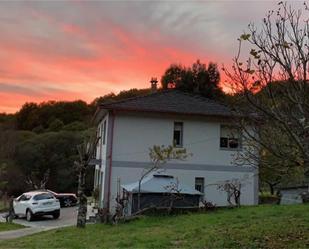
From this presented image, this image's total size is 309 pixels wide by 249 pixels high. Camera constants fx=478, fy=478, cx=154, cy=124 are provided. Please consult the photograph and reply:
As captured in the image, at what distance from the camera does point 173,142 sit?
1054 inches

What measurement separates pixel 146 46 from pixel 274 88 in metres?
10.7

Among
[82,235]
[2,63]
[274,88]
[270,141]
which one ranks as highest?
[2,63]

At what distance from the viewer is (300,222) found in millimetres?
13891

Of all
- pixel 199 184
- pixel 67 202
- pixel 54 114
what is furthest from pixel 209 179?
pixel 54 114

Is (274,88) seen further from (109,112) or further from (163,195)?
(109,112)

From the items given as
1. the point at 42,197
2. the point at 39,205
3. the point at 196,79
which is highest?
the point at 196,79

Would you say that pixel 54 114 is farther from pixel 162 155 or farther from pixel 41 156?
Result: pixel 162 155

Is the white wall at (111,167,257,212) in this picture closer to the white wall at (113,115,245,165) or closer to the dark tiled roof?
the white wall at (113,115,245,165)

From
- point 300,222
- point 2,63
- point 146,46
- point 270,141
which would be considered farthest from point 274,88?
point 2,63

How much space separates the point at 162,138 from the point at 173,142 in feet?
2.15

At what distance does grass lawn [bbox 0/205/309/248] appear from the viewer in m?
11.2

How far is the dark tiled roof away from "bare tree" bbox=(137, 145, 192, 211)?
2.22 metres

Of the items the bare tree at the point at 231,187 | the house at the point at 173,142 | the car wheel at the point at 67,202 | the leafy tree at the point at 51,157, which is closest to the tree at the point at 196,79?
the leafy tree at the point at 51,157

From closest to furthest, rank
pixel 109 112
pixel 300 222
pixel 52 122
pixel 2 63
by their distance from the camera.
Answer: pixel 300 222, pixel 2 63, pixel 109 112, pixel 52 122
